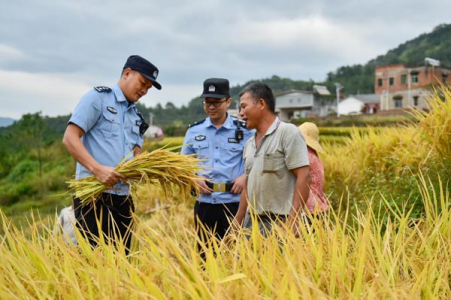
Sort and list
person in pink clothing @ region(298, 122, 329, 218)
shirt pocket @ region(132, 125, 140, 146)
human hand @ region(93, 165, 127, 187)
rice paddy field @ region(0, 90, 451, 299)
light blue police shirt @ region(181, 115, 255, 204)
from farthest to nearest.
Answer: light blue police shirt @ region(181, 115, 255, 204) → person in pink clothing @ region(298, 122, 329, 218) → shirt pocket @ region(132, 125, 140, 146) → human hand @ region(93, 165, 127, 187) → rice paddy field @ region(0, 90, 451, 299)

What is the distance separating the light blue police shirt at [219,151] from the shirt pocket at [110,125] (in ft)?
2.37

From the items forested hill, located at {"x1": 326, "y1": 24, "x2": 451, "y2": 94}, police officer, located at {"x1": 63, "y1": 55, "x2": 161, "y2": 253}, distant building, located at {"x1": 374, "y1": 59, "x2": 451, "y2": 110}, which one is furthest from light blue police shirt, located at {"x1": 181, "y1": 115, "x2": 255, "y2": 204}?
forested hill, located at {"x1": 326, "y1": 24, "x2": 451, "y2": 94}

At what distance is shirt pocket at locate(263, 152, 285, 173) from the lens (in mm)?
3166

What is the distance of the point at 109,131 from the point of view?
3383 mm

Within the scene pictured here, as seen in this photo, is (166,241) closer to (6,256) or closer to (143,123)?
(6,256)

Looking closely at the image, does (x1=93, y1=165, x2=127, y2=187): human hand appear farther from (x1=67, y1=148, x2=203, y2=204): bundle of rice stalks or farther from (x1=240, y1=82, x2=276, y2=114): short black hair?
(x1=240, y1=82, x2=276, y2=114): short black hair

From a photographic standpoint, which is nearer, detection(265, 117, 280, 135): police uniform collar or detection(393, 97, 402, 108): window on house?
detection(265, 117, 280, 135): police uniform collar

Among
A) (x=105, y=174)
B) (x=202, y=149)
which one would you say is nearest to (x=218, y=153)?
(x=202, y=149)

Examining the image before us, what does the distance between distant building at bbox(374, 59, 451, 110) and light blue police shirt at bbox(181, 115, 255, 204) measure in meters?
48.0

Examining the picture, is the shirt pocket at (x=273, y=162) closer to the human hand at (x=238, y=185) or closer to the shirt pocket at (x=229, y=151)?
the human hand at (x=238, y=185)

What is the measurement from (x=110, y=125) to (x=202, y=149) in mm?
953

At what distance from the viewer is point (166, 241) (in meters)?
1.99

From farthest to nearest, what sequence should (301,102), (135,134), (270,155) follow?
1. (301,102)
2. (135,134)
3. (270,155)

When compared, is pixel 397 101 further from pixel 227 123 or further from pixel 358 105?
pixel 227 123
